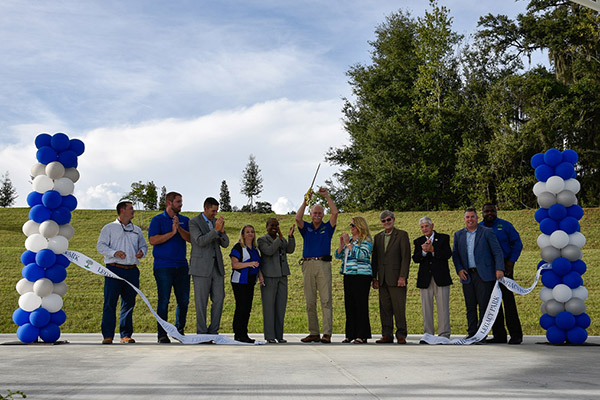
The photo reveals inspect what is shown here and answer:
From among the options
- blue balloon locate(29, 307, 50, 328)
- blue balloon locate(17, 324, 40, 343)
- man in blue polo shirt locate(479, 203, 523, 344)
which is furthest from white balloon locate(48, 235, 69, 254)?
man in blue polo shirt locate(479, 203, 523, 344)

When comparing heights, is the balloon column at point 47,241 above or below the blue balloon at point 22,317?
above

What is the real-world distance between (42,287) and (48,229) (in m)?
0.73

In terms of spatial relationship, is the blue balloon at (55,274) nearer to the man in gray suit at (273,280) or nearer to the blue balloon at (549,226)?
the man in gray suit at (273,280)

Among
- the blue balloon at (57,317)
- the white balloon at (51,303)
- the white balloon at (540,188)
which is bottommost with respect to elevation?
the blue balloon at (57,317)

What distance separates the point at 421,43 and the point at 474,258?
30875 mm

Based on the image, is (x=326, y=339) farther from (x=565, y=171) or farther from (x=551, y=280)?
(x=565, y=171)

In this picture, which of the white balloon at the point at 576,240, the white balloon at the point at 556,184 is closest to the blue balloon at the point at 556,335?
the white balloon at the point at 576,240

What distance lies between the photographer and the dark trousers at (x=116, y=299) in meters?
7.75

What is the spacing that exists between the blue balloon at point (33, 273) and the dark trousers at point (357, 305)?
3.95 m

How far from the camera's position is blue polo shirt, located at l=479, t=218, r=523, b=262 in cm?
844

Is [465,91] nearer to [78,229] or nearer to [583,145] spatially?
[583,145]

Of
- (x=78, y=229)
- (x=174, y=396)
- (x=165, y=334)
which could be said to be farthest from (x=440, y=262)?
(x=78, y=229)

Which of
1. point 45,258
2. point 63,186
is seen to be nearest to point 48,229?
point 45,258

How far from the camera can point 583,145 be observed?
31734mm
